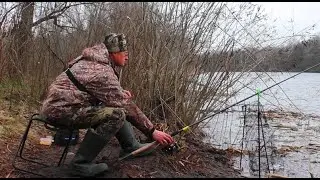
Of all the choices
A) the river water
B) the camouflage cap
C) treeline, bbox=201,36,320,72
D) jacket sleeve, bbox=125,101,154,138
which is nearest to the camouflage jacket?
the camouflage cap

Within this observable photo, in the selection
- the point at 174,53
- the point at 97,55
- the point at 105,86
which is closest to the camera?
the point at 105,86

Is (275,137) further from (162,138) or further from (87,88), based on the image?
(87,88)

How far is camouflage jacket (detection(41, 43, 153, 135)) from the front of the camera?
3619mm

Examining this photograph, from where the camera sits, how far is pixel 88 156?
12.2 feet

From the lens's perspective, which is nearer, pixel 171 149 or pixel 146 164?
pixel 146 164

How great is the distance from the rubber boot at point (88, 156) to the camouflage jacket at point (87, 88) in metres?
0.28

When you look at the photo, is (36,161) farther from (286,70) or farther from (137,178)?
(286,70)

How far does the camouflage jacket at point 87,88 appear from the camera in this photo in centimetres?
362

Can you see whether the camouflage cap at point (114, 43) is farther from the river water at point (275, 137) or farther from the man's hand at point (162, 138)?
the river water at point (275, 137)

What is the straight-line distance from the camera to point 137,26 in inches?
247

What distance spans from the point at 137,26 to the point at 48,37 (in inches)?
81.6

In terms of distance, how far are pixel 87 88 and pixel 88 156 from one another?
0.61 metres

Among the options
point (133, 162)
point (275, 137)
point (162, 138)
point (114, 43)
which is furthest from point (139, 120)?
point (275, 137)

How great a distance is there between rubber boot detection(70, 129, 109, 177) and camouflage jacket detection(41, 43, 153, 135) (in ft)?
0.91
